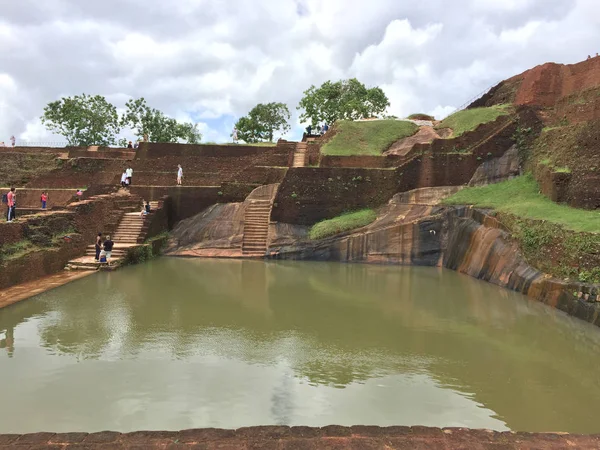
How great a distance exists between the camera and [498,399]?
14.2 feet

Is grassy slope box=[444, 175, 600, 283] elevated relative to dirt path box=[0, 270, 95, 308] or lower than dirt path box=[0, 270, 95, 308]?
elevated

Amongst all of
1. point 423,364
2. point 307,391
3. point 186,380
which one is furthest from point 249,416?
point 423,364

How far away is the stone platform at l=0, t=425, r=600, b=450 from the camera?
2.91 m

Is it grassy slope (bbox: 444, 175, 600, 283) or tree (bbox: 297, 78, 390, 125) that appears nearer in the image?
grassy slope (bbox: 444, 175, 600, 283)

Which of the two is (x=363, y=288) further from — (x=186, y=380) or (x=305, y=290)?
(x=186, y=380)

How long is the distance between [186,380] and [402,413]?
233 centimetres

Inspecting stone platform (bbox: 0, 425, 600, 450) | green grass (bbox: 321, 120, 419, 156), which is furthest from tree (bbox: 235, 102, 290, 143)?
stone platform (bbox: 0, 425, 600, 450)

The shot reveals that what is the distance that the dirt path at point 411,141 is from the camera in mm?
17828

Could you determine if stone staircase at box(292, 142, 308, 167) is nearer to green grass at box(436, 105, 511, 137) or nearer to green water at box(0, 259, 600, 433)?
green grass at box(436, 105, 511, 137)

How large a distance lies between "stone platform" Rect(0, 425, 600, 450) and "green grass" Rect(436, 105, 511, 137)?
597 inches

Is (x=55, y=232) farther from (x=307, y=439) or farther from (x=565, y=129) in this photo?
(x=565, y=129)

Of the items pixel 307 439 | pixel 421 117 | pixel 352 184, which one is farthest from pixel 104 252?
pixel 421 117

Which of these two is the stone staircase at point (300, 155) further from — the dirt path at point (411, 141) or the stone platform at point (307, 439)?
the stone platform at point (307, 439)

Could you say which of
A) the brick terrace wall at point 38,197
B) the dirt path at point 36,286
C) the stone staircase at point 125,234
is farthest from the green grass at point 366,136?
the brick terrace wall at point 38,197
